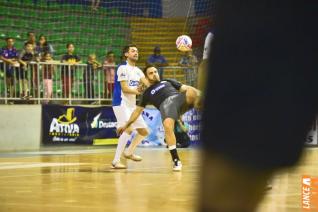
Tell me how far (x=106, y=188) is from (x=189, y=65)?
1073cm

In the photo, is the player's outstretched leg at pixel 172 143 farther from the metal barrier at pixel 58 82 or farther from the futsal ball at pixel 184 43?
the metal barrier at pixel 58 82

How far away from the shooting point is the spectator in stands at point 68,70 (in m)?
16.8

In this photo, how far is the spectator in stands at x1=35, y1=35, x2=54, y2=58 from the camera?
53.9 feet

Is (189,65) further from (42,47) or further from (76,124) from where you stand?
(42,47)

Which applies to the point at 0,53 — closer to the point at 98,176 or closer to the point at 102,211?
the point at 98,176

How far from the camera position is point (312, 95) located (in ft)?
4.58

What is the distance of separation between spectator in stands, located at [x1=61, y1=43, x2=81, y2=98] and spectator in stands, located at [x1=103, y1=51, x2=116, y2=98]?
31.7 inches

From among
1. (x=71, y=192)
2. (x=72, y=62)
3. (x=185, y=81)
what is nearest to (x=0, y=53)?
(x=72, y=62)

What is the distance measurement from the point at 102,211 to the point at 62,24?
1447 centimetres

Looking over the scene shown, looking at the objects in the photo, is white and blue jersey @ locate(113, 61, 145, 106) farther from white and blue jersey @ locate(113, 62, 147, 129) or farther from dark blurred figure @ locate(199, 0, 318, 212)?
dark blurred figure @ locate(199, 0, 318, 212)

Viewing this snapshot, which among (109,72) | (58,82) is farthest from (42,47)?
(109,72)

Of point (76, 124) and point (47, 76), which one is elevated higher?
point (47, 76)

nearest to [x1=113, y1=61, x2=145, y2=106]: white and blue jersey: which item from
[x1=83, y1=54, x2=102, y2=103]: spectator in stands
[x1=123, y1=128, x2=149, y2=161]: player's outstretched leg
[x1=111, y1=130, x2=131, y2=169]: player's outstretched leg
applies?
[x1=123, y1=128, x2=149, y2=161]: player's outstretched leg

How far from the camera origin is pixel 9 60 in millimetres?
15461
